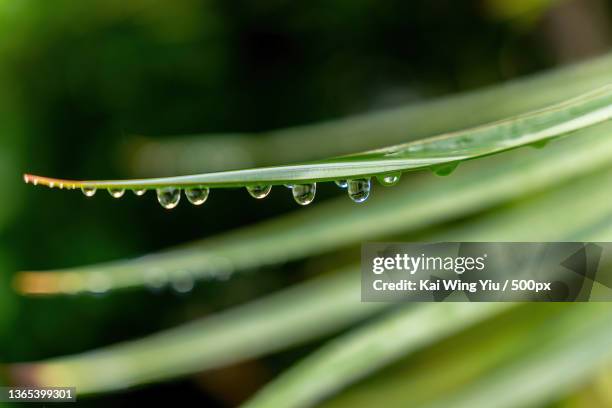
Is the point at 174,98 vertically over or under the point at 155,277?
over

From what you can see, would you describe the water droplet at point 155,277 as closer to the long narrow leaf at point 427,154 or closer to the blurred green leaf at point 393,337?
the blurred green leaf at point 393,337

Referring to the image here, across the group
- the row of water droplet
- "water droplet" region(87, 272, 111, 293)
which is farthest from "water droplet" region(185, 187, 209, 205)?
"water droplet" region(87, 272, 111, 293)

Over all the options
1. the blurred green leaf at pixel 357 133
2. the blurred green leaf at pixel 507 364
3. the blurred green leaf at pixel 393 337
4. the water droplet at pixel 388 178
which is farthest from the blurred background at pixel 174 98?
the water droplet at pixel 388 178

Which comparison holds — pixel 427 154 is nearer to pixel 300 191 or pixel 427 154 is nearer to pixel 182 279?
pixel 300 191

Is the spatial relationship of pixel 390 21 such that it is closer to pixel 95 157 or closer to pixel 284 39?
pixel 284 39

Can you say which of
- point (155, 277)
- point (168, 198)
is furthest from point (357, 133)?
point (168, 198)

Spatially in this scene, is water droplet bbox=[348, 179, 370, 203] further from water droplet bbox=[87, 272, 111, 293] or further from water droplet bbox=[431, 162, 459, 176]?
water droplet bbox=[87, 272, 111, 293]

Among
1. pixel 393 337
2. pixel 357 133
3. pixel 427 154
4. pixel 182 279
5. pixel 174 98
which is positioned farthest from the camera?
pixel 174 98

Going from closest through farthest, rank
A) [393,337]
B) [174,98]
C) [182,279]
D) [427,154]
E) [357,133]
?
[427,154] → [393,337] → [182,279] → [357,133] → [174,98]

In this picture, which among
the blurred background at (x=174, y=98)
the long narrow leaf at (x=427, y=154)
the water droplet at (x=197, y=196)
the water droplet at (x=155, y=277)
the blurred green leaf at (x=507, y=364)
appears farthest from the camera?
the blurred background at (x=174, y=98)
